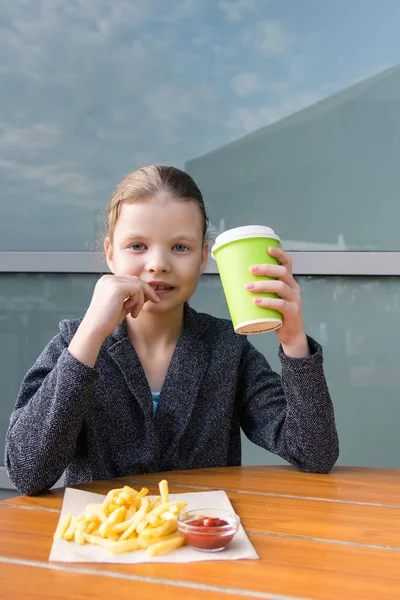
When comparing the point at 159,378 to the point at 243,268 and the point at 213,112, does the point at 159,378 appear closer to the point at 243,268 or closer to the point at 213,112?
Result: the point at 243,268

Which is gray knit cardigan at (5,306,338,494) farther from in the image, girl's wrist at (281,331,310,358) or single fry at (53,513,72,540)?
single fry at (53,513,72,540)

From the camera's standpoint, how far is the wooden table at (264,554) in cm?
68

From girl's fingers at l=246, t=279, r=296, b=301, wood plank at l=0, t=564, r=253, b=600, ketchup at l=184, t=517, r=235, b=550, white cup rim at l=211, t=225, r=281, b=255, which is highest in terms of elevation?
white cup rim at l=211, t=225, r=281, b=255

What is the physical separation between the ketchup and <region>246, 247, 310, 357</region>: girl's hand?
38cm

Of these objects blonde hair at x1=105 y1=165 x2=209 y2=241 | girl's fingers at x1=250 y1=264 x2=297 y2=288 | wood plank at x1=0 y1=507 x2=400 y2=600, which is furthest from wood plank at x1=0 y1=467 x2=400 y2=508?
blonde hair at x1=105 y1=165 x2=209 y2=241

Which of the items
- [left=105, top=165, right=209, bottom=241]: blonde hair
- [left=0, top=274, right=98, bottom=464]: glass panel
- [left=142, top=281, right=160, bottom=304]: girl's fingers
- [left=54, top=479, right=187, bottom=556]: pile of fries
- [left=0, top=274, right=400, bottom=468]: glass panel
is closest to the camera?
[left=54, top=479, right=187, bottom=556]: pile of fries

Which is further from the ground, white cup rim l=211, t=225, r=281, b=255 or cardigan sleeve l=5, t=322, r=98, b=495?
white cup rim l=211, t=225, r=281, b=255

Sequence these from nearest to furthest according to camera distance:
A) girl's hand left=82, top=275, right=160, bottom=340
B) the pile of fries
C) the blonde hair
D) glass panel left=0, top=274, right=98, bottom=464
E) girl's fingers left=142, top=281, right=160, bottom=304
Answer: the pile of fries, girl's hand left=82, top=275, right=160, bottom=340, girl's fingers left=142, top=281, right=160, bottom=304, the blonde hair, glass panel left=0, top=274, right=98, bottom=464

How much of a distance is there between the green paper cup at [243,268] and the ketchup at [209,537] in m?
0.35

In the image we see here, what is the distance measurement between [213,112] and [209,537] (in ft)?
6.45

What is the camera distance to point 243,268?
106cm

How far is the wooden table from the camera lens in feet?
2.24

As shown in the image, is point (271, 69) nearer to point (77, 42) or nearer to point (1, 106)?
point (77, 42)

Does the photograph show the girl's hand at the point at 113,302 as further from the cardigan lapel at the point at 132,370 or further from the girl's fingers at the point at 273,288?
the girl's fingers at the point at 273,288
